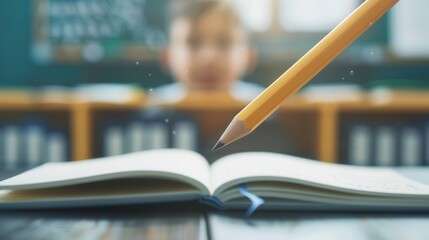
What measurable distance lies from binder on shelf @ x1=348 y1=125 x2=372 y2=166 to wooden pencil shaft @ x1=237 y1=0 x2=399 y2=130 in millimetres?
1447

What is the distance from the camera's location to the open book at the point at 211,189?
486 millimetres

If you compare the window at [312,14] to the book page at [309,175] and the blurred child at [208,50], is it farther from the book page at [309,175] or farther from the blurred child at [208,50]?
the book page at [309,175]

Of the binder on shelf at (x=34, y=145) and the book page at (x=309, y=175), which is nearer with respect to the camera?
the book page at (x=309, y=175)

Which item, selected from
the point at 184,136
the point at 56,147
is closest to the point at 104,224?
the point at 184,136

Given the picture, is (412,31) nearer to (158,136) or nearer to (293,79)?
(158,136)

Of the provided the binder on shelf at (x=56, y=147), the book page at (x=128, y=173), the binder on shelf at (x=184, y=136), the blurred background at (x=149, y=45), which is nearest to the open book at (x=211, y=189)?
the book page at (x=128, y=173)

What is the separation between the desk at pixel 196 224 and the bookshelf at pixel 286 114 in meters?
1.33

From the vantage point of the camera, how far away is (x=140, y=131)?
5.95 ft

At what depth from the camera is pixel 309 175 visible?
53cm

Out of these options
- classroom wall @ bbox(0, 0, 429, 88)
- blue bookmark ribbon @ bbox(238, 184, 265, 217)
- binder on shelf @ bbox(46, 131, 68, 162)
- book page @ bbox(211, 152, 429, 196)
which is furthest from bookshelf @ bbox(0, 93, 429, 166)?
blue bookmark ribbon @ bbox(238, 184, 265, 217)

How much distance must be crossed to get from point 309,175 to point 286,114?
1.40m

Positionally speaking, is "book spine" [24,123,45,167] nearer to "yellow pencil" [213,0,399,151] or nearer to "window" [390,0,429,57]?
"window" [390,0,429,57]

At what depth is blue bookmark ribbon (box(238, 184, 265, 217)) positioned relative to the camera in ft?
1.56

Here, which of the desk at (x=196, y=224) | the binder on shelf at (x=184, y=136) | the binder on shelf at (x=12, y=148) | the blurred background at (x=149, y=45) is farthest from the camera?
the blurred background at (x=149, y=45)
